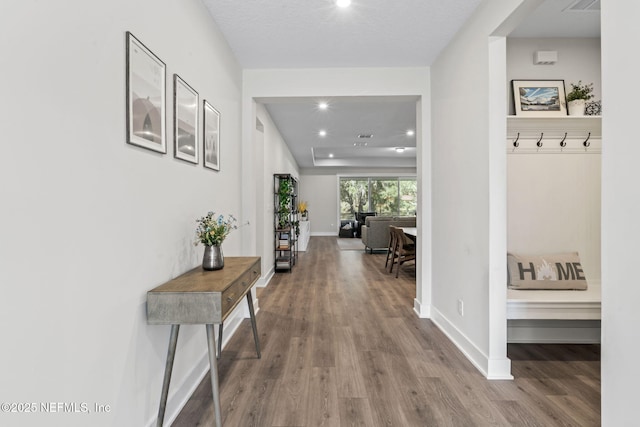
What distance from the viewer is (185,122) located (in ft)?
6.19

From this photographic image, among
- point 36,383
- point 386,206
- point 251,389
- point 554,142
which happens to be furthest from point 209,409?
point 386,206

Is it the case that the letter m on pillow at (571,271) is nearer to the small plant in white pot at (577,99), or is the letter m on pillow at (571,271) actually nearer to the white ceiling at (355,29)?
the small plant in white pot at (577,99)

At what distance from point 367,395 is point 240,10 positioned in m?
2.79

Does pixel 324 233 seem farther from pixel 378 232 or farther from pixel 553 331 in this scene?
pixel 553 331

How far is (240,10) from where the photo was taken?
229cm

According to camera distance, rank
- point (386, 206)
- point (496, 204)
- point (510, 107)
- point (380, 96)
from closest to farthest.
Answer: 1. point (496, 204)
2. point (510, 107)
3. point (380, 96)
4. point (386, 206)

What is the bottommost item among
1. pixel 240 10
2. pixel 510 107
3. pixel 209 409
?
pixel 209 409

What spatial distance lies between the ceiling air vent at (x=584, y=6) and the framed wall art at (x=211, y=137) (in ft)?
8.88

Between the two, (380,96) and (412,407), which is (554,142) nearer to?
(380,96)

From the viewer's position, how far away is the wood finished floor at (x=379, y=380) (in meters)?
1.70

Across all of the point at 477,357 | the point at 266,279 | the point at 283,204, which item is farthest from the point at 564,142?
the point at 283,204

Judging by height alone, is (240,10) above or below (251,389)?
above

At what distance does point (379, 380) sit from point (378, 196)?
9.84 metres

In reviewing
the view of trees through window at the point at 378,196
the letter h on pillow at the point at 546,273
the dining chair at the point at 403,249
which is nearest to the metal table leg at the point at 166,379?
the letter h on pillow at the point at 546,273
